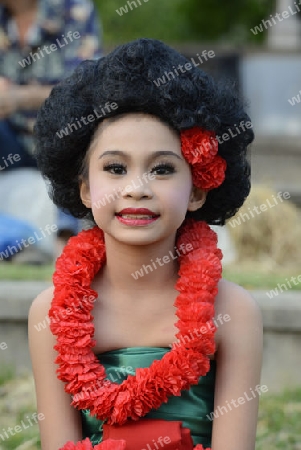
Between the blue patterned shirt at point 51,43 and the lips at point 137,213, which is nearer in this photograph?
the lips at point 137,213

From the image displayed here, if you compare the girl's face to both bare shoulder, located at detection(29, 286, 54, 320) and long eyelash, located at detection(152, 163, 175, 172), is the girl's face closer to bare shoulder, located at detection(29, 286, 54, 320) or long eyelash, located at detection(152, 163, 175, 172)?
long eyelash, located at detection(152, 163, 175, 172)

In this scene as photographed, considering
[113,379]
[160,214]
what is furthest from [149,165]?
[113,379]

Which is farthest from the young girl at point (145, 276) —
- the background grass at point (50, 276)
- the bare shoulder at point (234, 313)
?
the background grass at point (50, 276)

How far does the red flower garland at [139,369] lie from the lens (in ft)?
8.70

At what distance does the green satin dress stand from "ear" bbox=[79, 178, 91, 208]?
0.49 m

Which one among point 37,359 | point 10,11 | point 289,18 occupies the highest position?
point 289,18

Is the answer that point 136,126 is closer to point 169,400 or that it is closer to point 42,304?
point 42,304

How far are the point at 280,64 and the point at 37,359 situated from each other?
8.90m

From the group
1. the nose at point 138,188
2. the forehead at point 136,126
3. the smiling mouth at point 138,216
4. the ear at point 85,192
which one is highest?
the forehead at point 136,126

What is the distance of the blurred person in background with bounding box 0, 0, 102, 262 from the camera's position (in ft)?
17.5

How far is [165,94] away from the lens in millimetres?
2584

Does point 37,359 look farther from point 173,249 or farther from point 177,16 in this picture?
point 177,16

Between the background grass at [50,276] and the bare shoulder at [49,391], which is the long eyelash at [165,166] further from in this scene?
the background grass at [50,276]

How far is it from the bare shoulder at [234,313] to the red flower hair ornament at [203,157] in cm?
35
